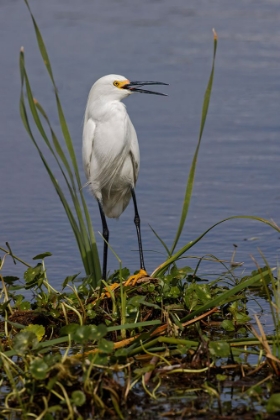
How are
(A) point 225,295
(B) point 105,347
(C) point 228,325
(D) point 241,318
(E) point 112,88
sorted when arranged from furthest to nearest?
(E) point 112,88 → (D) point 241,318 → (C) point 228,325 → (A) point 225,295 → (B) point 105,347

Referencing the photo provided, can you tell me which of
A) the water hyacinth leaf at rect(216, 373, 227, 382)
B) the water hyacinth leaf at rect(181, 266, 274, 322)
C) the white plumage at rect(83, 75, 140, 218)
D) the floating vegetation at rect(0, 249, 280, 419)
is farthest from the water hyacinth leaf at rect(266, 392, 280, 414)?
the white plumage at rect(83, 75, 140, 218)

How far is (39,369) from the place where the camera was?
3299mm

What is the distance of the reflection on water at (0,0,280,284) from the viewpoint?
6090 mm

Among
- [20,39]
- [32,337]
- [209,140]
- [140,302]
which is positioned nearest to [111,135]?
[140,302]

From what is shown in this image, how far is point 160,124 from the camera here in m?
8.09

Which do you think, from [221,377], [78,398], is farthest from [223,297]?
[78,398]

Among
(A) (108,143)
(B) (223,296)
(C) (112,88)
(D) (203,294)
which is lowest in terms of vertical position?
(D) (203,294)

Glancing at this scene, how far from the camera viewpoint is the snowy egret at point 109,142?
5.27 meters

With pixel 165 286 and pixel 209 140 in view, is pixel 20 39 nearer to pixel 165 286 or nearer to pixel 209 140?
pixel 209 140

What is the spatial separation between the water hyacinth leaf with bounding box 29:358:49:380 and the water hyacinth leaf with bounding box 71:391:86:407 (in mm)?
148

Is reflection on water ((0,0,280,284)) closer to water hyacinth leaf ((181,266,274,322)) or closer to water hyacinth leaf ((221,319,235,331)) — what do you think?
water hyacinth leaf ((221,319,235,331))

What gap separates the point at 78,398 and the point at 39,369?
0.66ft

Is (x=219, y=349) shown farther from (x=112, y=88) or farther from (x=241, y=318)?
(x=112, y=88)

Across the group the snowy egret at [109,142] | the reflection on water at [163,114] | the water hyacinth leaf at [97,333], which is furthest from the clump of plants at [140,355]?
the snowy egret at [109,142]
